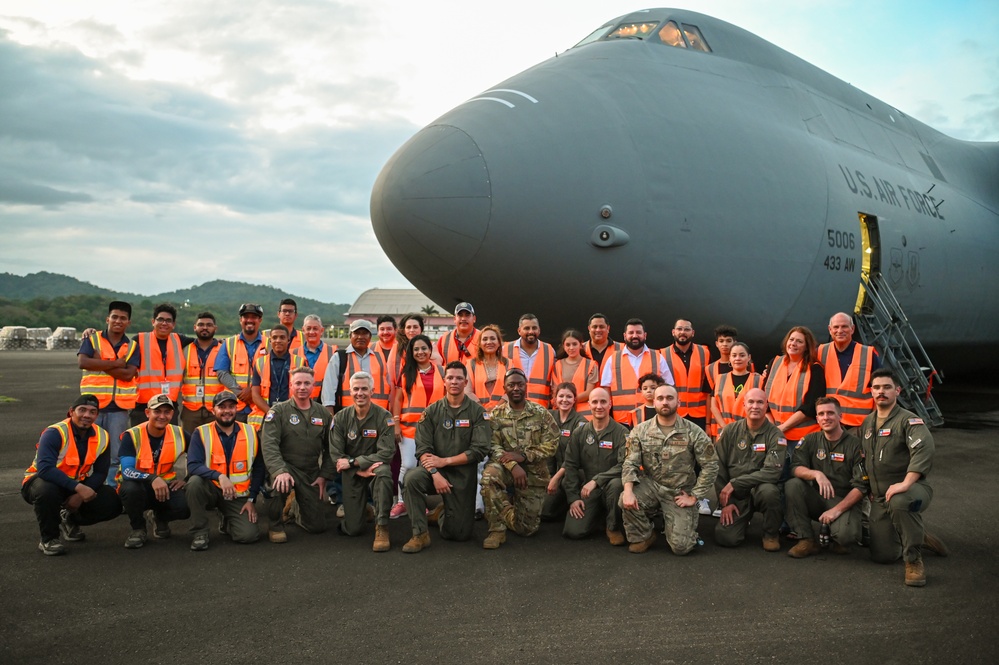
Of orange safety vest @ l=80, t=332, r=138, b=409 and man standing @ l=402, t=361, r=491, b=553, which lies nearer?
man standing @ l=402, t=361, r=491, b=553

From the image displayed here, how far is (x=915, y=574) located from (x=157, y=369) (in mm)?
5852

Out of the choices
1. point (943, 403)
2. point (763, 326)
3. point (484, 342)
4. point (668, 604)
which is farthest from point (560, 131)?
point (943, 403)

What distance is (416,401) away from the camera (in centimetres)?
613

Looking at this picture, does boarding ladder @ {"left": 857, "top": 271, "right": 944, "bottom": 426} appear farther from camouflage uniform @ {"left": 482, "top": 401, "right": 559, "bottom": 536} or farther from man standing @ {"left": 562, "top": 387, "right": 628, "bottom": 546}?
camouflage uniform @ {"left": 482, "top": 401, "right": 559, "bottom": 536}

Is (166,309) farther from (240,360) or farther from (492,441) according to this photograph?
(492,441)

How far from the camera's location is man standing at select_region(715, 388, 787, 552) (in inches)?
199

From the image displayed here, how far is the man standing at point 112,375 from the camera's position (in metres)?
5.85

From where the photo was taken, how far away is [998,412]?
1280 centimetres

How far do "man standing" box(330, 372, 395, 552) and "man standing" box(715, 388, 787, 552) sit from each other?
2.43 meters

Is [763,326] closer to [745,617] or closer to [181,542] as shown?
[745,617]

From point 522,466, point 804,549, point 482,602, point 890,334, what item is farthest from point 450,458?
point 890,334

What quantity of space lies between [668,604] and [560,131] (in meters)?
4.16

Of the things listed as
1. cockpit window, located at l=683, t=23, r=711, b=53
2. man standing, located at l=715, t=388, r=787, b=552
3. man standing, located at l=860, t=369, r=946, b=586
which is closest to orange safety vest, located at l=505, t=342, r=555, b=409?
man standing, located at l=715, t=388, r=787, b=552

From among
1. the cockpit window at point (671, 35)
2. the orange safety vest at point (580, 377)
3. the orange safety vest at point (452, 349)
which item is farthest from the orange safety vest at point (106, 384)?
the cockpit window at point (671, 35)
